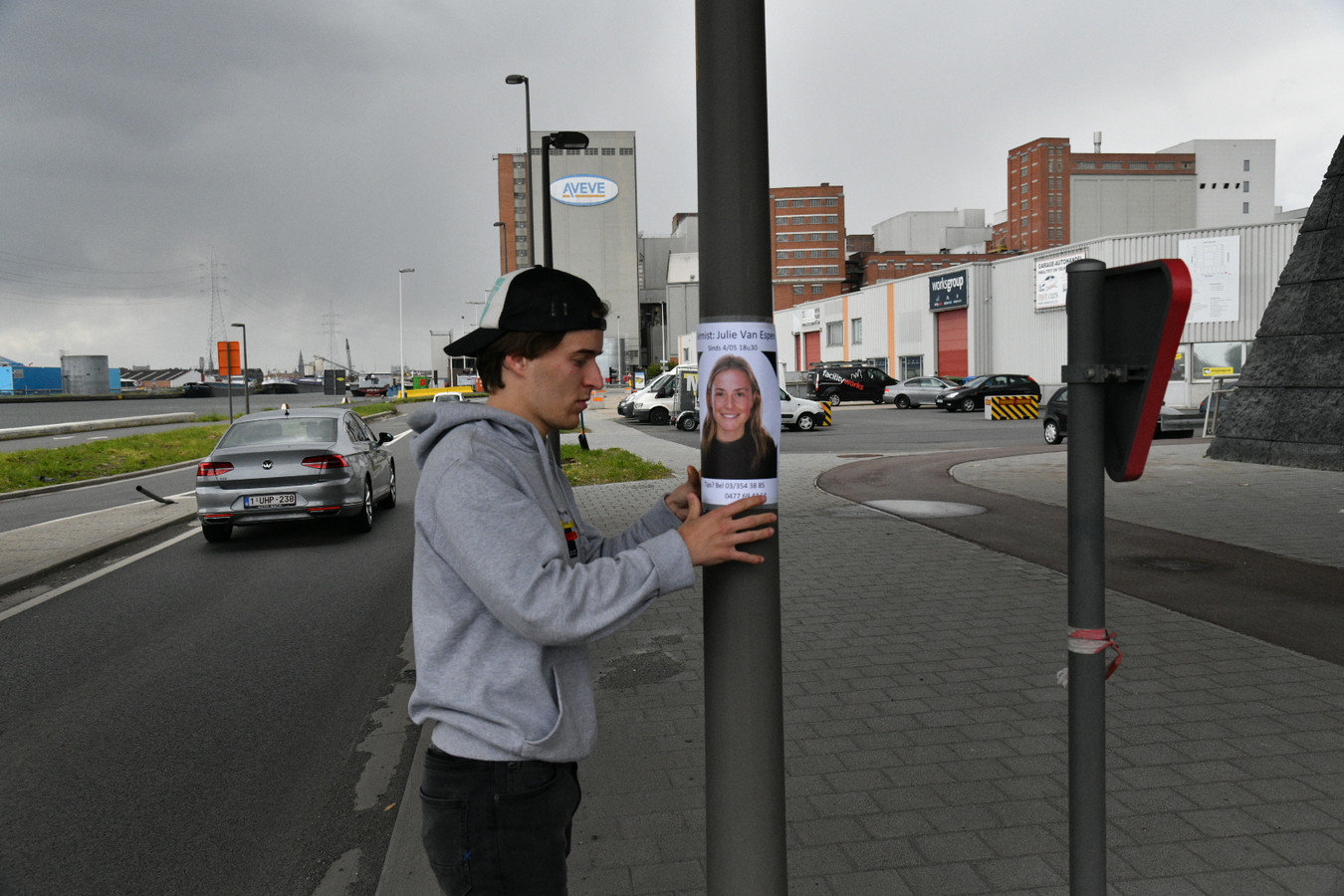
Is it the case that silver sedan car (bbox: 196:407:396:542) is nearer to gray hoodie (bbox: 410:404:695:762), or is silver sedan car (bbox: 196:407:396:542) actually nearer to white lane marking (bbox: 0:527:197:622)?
white lane marking (bbox: 0:527:197:622)

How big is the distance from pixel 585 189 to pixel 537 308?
12735cm

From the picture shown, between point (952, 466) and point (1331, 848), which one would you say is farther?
point (952, 466)

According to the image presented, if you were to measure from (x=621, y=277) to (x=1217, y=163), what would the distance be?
7583cm

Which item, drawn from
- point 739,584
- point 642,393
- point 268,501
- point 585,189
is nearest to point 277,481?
point 268,501

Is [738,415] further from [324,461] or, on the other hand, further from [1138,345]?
[324,461]

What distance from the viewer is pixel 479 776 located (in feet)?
6.22

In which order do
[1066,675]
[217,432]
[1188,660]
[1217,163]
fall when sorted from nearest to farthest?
1. [1066,675]
2. [1188,660]
3. [217,432]
4. [1217,163]

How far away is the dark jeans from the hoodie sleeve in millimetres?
349

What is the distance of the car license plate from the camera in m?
11.2

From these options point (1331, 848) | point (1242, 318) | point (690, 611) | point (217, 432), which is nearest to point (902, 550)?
point (690, 611)

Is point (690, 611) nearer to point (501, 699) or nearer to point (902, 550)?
point (902, 550)

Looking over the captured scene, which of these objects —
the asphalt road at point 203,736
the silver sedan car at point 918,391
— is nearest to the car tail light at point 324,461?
the asphalt road at point 203,736

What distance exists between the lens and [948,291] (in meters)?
53.5

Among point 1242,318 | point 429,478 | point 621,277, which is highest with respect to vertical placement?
point 621,277
